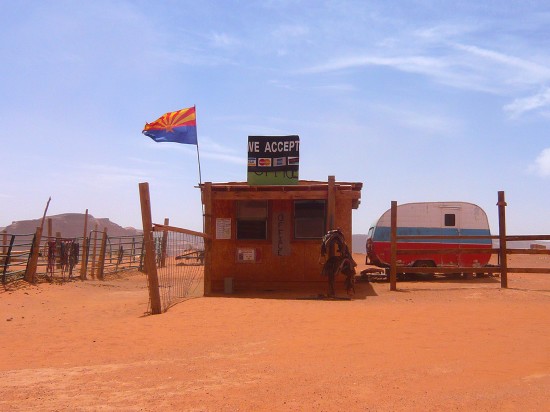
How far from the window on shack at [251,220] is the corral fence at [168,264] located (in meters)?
1.16

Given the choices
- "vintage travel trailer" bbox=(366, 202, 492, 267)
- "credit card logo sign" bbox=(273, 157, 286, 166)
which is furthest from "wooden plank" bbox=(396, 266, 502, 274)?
"credit card logo sign" bbox=(273, 157, 286, 166)

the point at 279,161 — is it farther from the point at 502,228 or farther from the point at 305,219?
the point at 502,228

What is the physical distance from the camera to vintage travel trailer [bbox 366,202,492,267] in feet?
64.7

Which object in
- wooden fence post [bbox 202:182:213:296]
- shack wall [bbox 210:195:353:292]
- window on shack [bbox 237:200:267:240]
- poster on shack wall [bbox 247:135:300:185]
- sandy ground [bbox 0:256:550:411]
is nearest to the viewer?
sandy ground [bbox 0:256:550:411]

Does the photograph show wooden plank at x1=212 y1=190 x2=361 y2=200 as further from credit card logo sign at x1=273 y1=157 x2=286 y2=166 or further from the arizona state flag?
the arizona state flag

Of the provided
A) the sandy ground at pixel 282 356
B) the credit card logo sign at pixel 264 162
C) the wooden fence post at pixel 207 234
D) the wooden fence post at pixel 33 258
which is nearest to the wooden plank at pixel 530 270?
the sandy ground at pixel 282 356

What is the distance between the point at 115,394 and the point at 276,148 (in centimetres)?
1079

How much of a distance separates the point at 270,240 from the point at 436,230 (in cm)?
684

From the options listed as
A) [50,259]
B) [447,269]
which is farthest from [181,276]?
[447,269]

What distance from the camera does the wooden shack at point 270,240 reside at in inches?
632

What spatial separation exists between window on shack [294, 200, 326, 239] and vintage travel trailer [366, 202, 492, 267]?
455 cm

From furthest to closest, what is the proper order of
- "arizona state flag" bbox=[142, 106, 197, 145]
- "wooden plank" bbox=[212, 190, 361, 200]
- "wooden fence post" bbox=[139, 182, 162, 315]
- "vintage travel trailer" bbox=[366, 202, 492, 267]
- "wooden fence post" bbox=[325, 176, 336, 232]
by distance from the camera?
"vintage travel trailer" bbox=[366, 202, 492, 267] < "arizona state flag" bbox=[142, 106, 197, 145] < "wooden plank" bbox=[212, 190, 361, 200] < "wooden fence post" bbox=[325, 176, 336, 232] < "wooden fence post" bbox=[139, 182, 162, 315]

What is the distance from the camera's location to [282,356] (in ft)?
23.9

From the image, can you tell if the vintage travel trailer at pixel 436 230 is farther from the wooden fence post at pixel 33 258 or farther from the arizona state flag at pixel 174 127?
the wooden fence post at pixel 33 258
